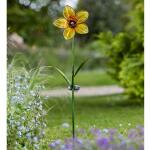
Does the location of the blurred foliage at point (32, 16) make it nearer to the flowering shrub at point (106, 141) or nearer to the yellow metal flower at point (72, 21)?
the yellow metal flower at point (72, 21)

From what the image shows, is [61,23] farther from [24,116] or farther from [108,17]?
[108,17]

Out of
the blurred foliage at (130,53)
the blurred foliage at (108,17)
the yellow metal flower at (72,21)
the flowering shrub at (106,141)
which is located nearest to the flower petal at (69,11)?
the yellow metal flower at (72,21)

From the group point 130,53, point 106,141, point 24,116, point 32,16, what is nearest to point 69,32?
point 24,116

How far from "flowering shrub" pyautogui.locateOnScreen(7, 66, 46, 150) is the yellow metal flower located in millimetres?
472

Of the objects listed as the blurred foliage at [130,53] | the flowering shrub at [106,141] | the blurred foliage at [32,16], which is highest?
the blurred foliage at [32,16]

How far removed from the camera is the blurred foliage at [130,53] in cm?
571

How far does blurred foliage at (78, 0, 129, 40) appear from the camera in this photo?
9.56 meters

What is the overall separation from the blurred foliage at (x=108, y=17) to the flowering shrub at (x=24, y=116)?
5.44 m

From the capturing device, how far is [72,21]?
3.21 metres

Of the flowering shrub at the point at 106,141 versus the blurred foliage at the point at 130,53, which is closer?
the flowering shrub at the point at 106,141

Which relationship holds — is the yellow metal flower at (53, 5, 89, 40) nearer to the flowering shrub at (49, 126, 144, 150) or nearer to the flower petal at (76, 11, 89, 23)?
the flower petal at (76, 11, 89, 23)

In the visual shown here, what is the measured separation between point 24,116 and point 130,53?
2.98 metres

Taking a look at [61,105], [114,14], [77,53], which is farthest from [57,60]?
[61,105]
